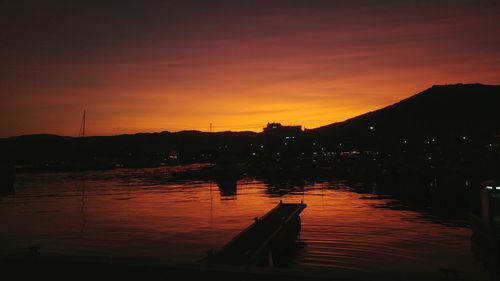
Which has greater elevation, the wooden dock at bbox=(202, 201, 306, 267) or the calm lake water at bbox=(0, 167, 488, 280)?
the wooden dock at bbox=(202, 201, 306, 267)

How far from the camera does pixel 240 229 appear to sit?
23734 millimetres

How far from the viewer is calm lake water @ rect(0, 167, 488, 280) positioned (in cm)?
1650

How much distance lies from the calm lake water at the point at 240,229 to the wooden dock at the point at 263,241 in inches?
33.7

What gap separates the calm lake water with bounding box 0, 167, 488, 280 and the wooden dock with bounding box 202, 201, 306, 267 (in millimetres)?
856

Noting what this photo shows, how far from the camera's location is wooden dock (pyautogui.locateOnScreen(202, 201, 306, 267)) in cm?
1333

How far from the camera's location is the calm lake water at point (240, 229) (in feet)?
54.1

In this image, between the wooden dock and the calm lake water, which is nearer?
the wooden dock

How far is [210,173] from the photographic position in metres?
86.1

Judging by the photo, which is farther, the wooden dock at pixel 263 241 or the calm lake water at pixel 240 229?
the calm lake water at pixel 240 229

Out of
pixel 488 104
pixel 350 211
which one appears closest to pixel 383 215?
pixel 350 211

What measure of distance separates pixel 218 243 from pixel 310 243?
13.8 feet

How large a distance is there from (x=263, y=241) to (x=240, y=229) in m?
8.14

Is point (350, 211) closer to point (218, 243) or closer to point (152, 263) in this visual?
point (218, 243)

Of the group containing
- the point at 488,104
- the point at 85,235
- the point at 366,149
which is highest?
the point at 488,104
